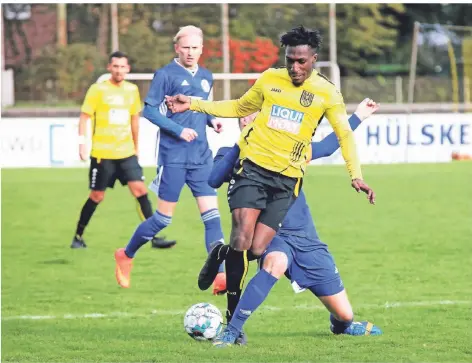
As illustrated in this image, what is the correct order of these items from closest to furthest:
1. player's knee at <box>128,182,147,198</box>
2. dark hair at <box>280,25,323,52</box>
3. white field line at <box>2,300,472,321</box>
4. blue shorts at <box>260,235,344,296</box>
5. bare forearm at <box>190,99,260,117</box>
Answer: dark hair at <box>280,25,323,52</box>
blue shorts at <box>260,235,344,296</box>
bare forearm at <box>190,99,260,117</box>
white field line at <box>2,300,472,321</box>
player's knee at <box>128,182,147,198</box>

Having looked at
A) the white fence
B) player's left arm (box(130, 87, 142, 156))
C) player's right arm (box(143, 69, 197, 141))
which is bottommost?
the white fence

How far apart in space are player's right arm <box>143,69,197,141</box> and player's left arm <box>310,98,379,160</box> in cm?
164

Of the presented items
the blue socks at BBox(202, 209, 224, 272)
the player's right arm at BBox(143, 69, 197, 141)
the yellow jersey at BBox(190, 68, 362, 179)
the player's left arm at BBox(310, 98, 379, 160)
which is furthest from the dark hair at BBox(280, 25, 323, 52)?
the blue socks at BBox(202, 209, 224, 272)

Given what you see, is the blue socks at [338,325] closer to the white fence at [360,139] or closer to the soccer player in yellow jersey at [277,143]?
the soccer player in yellow jersey at [277,143]

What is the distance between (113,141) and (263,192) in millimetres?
5585

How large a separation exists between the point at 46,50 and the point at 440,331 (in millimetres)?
29061

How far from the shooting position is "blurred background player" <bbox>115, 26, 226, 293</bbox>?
913cm

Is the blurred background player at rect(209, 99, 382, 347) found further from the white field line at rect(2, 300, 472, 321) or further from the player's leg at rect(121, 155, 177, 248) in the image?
the player's leg at rect(121, 155, 177, 248)

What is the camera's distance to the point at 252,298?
261 inches

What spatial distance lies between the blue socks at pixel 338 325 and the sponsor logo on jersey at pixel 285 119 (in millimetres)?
1202

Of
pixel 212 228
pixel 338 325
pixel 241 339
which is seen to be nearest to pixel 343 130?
pixel 338 325

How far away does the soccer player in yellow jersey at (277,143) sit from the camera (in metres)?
6.72

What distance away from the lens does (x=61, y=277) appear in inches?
407

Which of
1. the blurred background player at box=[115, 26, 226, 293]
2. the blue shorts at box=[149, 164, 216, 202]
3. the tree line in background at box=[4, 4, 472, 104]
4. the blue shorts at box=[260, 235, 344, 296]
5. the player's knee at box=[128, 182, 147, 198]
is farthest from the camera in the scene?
the tree line in background at box=[4, 4, 472, 104]
